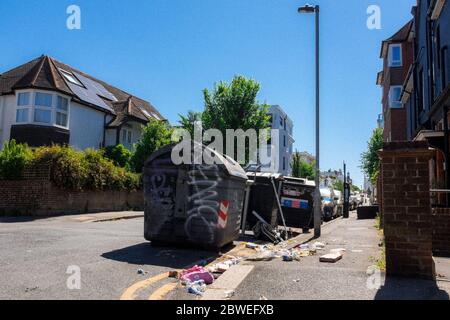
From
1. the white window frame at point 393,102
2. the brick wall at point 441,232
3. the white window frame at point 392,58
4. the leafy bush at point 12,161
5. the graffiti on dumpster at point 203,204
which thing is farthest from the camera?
the white window frame at point 392,58

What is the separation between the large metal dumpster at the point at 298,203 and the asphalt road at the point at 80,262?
559 centimetres

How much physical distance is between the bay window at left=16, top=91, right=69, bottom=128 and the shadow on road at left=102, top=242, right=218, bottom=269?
18.5 metres

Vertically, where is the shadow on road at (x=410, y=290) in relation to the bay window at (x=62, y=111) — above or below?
below

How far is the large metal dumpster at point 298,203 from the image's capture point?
531 inches

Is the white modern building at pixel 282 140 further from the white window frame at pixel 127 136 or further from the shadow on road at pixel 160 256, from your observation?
the shadow on road at pixel 160 256

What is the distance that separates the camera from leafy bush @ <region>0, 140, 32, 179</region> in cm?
1673

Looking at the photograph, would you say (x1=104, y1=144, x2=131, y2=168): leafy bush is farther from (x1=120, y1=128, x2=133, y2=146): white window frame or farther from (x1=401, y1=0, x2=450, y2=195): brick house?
(x1=401, y1=0, x2=450, y2=195): brick house

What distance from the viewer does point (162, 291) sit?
483 centimetres

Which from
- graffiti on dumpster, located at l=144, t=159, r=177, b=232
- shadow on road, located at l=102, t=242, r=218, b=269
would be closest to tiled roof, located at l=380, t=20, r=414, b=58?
graffiti on dumpster, located at l=144, t=159, r=177, b=232

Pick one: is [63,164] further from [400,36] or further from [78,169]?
[400,36]

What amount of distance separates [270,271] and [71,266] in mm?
2924

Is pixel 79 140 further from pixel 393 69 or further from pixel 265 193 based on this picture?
pixel 393 69
